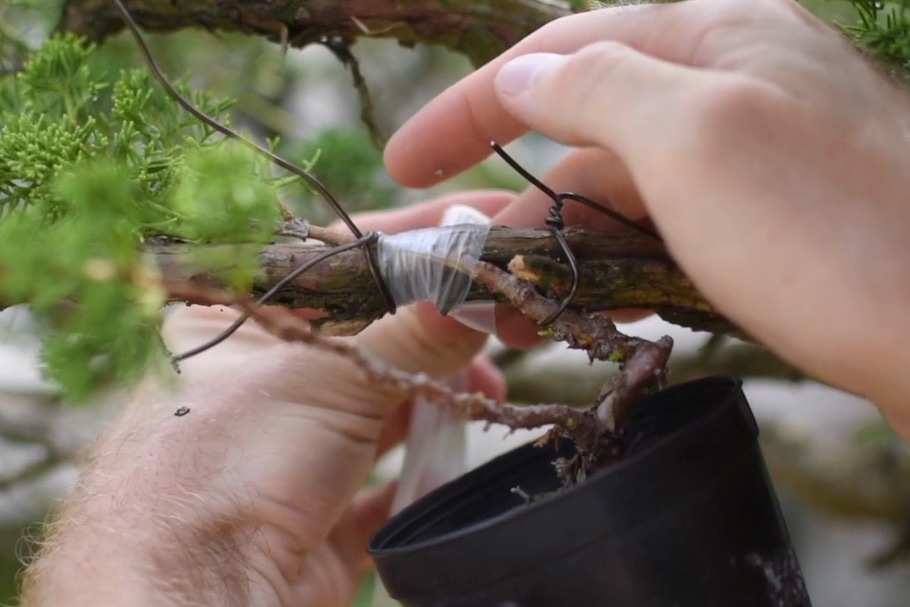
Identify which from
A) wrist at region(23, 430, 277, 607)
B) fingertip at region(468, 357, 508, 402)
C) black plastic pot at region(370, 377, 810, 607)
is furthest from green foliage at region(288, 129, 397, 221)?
black plastic pot at region(370, 377, 810, 607)

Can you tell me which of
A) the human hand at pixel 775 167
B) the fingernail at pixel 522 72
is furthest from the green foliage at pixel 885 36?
the fingernail at pixel 522 72

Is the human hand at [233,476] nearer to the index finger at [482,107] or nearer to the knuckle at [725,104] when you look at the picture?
the index finger at [482,107]

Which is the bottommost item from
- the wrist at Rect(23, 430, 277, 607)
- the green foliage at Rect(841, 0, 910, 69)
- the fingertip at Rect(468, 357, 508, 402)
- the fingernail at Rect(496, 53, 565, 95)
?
the fingertip at Rect(468, 357, 508, 402)

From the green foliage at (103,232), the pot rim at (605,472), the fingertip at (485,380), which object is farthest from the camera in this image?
the fingertip at (485,380)

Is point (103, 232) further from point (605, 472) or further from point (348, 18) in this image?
point (348, 18)

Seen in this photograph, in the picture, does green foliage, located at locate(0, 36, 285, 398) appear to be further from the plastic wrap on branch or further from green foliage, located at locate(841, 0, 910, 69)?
green foliage, located at locate(841, 0, 910, 69)

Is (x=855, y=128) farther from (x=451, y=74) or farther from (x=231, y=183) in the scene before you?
(x=451, y=74)

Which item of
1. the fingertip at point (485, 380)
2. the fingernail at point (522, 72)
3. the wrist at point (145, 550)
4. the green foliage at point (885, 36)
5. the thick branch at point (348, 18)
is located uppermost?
the green foliage at point (885, 36)
